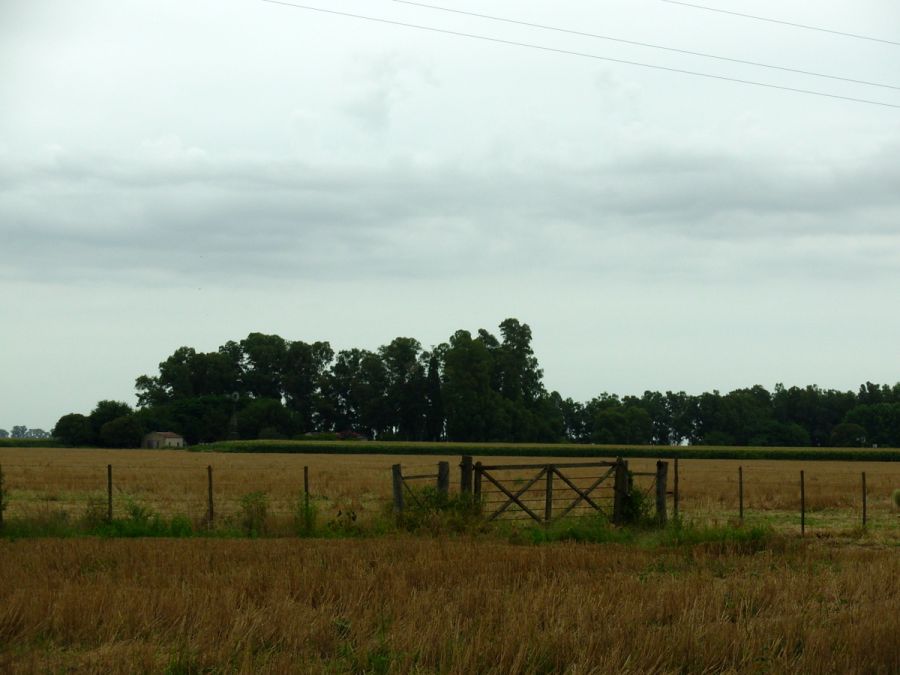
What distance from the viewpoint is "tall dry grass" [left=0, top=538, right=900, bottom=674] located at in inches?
372

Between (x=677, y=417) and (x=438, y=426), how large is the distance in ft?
194

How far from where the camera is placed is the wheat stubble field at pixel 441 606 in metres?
9.48

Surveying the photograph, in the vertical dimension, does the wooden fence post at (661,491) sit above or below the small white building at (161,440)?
above

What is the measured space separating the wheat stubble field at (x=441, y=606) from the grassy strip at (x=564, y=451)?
79.5m

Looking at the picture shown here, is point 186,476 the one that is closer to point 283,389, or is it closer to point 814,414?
point 283,389

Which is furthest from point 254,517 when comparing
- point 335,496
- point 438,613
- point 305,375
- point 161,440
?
point 305,375

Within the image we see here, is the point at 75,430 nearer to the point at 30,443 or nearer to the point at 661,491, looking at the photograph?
the point at 30,443

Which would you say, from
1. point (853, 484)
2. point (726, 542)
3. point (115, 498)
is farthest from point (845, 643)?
point (853, 484)

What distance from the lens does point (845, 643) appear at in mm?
10016

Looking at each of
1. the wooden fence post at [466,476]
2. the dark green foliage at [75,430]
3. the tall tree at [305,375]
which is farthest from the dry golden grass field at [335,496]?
the tall tree at [305,375]

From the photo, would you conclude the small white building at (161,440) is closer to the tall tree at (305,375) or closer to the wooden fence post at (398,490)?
the tall tree at (305,375)

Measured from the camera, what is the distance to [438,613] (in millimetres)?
11258

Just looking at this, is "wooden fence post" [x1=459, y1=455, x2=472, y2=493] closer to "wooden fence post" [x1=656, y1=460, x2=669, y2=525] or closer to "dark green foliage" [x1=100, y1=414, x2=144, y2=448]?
"wooden fence post" [x1=656, y1=460, x2=669, y2=525]

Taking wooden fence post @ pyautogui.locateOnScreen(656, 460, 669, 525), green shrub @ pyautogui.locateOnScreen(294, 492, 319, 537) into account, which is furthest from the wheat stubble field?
wooden fence post @ pyautogui.locateOnScreen(656, 460, 669, 525)
